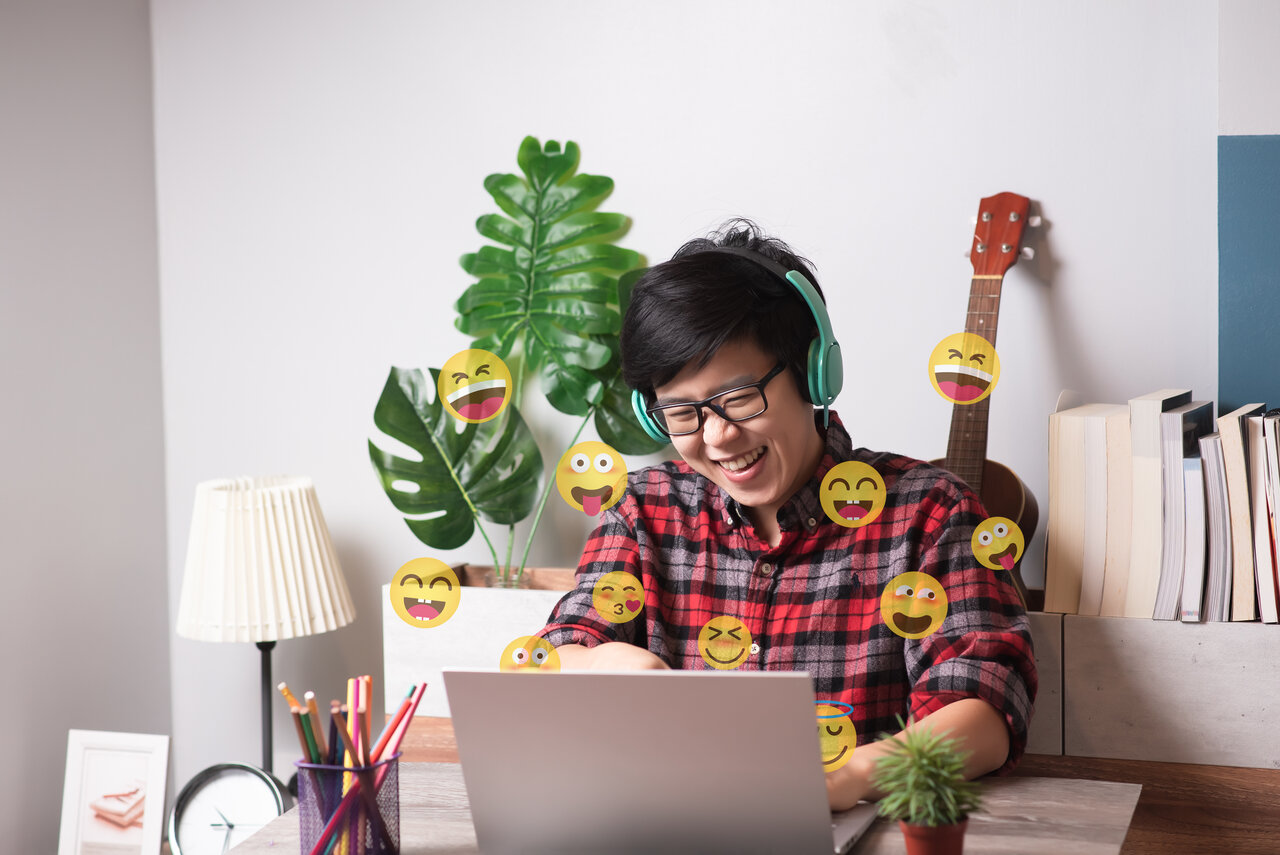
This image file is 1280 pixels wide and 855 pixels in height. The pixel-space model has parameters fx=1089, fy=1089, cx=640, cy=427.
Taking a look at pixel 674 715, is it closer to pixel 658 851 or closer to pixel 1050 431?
pixel 658 851

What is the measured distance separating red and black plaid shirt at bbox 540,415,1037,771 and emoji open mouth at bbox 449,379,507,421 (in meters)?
0.24

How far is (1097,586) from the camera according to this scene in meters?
1.39

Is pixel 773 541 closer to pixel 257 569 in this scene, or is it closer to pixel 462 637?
pixel 462 637

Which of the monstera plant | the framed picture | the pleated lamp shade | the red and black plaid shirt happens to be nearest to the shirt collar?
the red and black plaid shirt

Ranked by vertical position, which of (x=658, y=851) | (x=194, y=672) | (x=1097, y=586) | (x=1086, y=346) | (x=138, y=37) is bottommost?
(x=194, y=672)

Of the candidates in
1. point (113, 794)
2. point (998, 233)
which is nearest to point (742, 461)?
point (998, 233)

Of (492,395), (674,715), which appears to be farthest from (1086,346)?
(674,715)

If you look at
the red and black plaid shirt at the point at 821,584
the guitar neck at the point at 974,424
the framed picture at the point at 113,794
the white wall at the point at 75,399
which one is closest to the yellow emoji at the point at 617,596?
the red and black plaid shirt at the point at 821,584

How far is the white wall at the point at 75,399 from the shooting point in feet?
5.98

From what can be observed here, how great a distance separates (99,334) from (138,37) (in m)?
0.57

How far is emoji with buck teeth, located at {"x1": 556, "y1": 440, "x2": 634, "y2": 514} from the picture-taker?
1405mm

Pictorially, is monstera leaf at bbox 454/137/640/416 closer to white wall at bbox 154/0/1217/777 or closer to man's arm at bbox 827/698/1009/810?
white wall at bbox 154/0/1217/777

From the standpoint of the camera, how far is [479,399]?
1490mm

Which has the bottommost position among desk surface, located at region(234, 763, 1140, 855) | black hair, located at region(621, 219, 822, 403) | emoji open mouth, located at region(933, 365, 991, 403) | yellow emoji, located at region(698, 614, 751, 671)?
desk surface, located at region(234, 763, 1140, 855)
